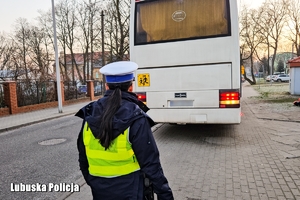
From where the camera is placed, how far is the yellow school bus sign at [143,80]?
6941 mm

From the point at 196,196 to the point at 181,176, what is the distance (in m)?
0.82

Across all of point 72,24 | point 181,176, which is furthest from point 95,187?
point 72,24

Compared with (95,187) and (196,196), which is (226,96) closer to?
(196,196)

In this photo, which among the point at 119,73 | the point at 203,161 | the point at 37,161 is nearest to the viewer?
the point at 119,73

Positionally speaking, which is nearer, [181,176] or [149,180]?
[149,180]

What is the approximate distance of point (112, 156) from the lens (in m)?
1.84

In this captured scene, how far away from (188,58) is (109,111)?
4984 mm

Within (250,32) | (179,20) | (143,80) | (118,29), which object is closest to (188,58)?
(179,20)

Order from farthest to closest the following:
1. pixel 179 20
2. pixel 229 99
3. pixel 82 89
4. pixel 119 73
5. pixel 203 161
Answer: pixel 82 89
pixel 179 20
pixel 229 99
pixel 203 161
pixel 119 73

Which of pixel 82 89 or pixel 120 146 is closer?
pixel 120 146

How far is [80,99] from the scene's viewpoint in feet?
72.2

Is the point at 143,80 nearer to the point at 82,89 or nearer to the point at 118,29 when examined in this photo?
the point at 82,89

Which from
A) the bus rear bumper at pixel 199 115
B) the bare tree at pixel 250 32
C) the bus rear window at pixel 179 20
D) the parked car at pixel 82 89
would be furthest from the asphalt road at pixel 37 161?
the bare tree at pixel 250 32

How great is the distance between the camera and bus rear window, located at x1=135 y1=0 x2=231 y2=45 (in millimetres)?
6319
